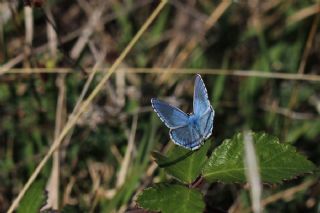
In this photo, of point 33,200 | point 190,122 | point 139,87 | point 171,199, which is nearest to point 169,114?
point 190,122

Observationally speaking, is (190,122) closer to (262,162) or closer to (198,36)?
(262,162)

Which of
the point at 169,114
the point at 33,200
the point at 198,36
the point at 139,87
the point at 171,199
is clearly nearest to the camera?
the point at 171,199

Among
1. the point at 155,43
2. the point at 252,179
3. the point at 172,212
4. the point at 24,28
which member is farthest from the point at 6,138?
the point at 252,179

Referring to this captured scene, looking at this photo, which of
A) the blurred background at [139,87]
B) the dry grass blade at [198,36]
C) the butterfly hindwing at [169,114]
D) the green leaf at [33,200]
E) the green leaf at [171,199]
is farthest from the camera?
the dry grass blade at [198,36]

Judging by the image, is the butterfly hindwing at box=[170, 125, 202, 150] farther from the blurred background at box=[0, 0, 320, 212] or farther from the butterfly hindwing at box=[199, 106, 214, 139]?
the blurred background at box=[0, 0, 320, 212]

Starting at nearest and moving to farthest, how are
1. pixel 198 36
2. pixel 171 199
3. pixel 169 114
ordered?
pixel 171 199 < pixel 169 114 < pixel 198 36

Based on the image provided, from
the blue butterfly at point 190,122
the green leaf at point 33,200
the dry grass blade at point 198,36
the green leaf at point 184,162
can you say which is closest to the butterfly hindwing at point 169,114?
the blue butterfly at point 190,122

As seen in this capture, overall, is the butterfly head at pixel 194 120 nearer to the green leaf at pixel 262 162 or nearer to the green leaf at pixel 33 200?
the green leaf at pixel 262 162
